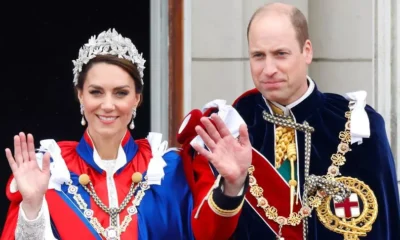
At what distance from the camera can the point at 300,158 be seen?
12.6ft

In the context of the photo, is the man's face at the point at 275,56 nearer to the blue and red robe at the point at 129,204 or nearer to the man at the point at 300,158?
the man at the point at 300,158

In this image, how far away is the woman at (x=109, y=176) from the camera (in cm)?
366

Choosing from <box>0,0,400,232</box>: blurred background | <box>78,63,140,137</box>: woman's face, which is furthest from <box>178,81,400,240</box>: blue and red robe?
<box>0,0,400,232</box>: blurred background

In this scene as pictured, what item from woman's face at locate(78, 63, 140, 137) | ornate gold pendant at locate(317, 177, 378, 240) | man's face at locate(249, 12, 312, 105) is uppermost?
man's face at locate(249, 12, 312, 105)

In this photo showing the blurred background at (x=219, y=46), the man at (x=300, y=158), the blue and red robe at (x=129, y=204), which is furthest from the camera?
the blurred background at (x=219, y=46)

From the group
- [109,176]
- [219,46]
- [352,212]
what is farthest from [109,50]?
[219,46]

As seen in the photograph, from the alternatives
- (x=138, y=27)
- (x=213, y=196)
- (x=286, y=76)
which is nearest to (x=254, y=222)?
(x=213, y=196)

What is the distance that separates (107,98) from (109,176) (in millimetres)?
283

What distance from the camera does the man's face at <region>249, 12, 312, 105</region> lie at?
3.73 meters

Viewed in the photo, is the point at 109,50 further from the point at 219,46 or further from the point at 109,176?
the point at 219,46

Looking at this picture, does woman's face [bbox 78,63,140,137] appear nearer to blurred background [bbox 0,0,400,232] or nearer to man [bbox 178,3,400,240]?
man [bbox 178,3,400,240]

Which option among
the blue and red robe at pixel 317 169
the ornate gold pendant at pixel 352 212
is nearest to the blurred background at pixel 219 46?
the blue and red robe at pixel 317 169

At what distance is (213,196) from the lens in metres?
3.59

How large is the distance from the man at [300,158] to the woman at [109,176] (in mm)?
96
